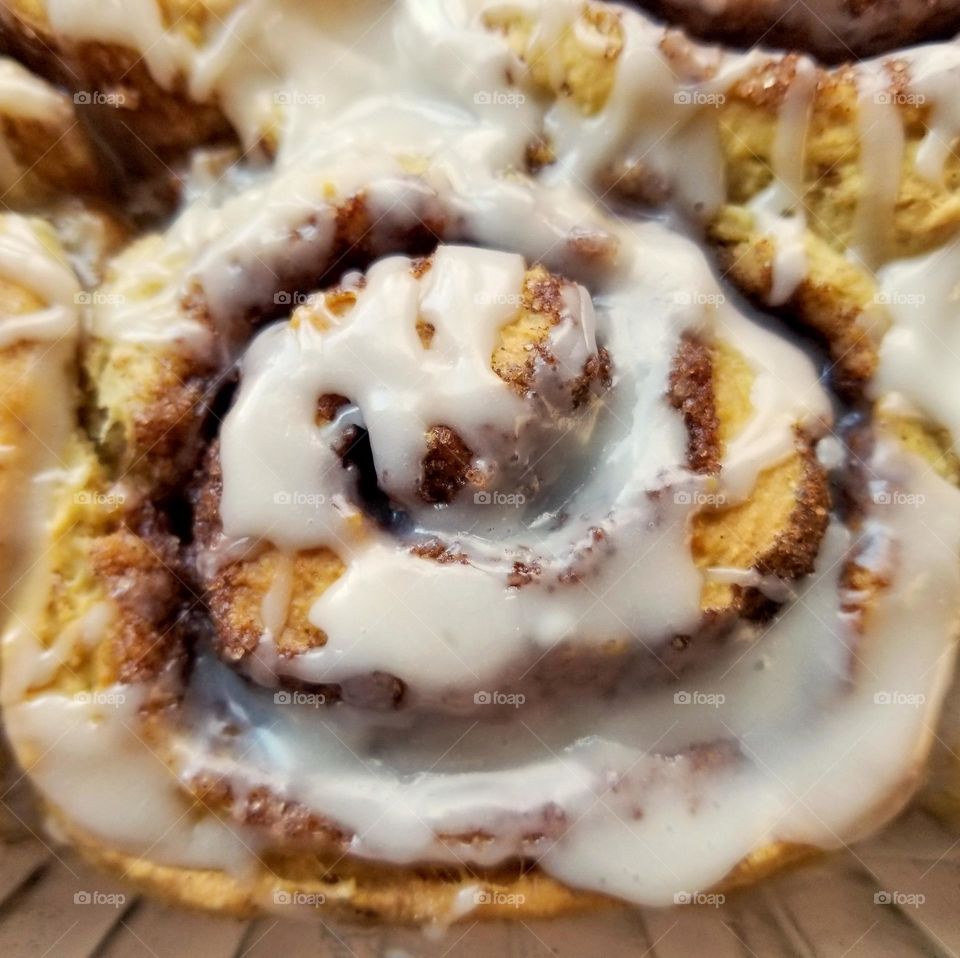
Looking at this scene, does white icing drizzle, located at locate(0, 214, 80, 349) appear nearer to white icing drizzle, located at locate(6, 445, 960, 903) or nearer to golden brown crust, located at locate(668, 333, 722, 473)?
white icing drizzle, located at locate(6, 445, 960, 903)

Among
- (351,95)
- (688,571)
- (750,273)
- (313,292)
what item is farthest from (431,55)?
(688,571)

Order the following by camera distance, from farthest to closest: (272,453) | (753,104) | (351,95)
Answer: (351,95), (753,104), (272,453)

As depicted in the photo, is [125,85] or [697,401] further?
[125,85]

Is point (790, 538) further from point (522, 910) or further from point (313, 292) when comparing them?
point (313, 292)

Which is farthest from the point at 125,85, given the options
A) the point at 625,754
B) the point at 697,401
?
the point at 625,754

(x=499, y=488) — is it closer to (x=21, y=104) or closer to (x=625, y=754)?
(x=625, y=754)

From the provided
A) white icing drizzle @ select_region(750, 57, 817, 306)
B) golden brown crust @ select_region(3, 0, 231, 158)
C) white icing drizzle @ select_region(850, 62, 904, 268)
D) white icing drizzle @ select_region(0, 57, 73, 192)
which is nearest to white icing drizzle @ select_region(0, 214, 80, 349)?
white icing drizzle @ select_region(0, 57, 73, 192)

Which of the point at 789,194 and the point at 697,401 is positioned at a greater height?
the point at 789,194

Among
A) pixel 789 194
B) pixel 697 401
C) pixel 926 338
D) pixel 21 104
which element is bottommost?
pixel 697 401
